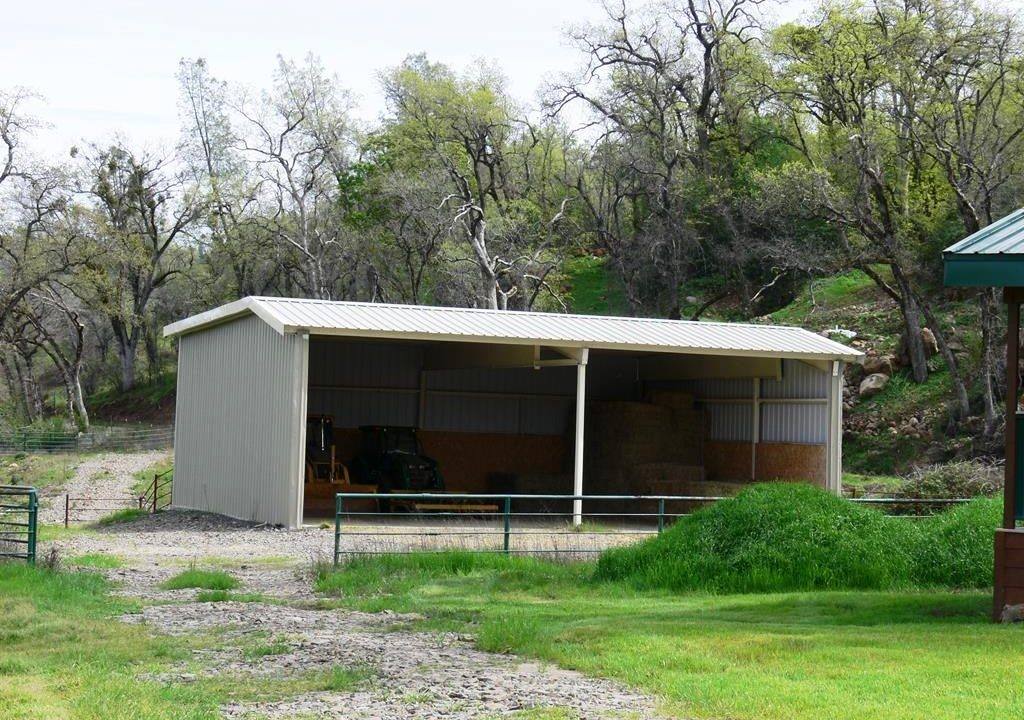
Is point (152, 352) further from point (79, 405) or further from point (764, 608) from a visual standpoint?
point (764, 608)

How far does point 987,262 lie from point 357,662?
239 inches

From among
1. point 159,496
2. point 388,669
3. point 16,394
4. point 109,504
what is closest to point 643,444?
point 159,496

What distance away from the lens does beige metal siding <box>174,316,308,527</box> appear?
71.3 feet

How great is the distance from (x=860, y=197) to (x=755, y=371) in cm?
946

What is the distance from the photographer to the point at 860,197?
34.8 meters

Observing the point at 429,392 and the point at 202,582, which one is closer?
the point at 202,582

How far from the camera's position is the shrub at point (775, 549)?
13.4 meters

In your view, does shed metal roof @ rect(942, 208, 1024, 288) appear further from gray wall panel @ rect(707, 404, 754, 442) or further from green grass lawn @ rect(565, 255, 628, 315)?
green grass lawn @ rect(565, 255, 628, 315)

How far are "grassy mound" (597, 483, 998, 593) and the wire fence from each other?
1381 inches

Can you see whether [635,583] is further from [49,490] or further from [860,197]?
[49,490]

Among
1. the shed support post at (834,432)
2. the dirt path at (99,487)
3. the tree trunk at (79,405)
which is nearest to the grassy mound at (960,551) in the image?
the shed support post at (834,432)

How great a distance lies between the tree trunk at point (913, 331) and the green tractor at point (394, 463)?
14634mm

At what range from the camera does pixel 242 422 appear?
23750mm

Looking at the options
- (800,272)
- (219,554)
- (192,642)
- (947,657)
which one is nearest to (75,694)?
(192,642)
